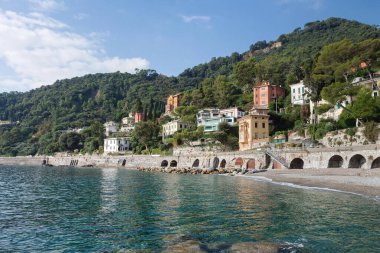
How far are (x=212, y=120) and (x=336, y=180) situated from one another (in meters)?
48.3

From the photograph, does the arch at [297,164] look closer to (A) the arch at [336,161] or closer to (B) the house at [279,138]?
(A) the arch at [336,161]

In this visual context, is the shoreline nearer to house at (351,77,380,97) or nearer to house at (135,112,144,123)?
house at (351,77,380,97)

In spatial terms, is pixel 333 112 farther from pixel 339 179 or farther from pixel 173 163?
pixel 173 163

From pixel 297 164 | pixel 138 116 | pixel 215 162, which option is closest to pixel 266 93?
pixel 215 162

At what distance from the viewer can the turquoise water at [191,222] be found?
13.4 meters

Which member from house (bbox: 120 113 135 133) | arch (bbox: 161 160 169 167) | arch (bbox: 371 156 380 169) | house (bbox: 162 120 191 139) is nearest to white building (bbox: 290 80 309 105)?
house (bbox: 162 120 191 139)

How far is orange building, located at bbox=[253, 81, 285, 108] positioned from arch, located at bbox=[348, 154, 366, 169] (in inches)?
1508

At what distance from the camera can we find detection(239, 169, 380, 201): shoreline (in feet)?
88.2

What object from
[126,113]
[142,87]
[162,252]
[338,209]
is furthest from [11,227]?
[142,87]

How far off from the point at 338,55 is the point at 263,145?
68.0 ft

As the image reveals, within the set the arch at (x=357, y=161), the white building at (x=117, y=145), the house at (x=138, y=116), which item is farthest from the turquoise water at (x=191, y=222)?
the house at (x=138, y=116)

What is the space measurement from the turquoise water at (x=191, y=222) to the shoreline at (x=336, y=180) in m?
2.40

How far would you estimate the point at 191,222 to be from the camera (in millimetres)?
17000

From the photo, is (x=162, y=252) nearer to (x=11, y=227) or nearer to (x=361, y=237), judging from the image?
(x=361, y=237)
